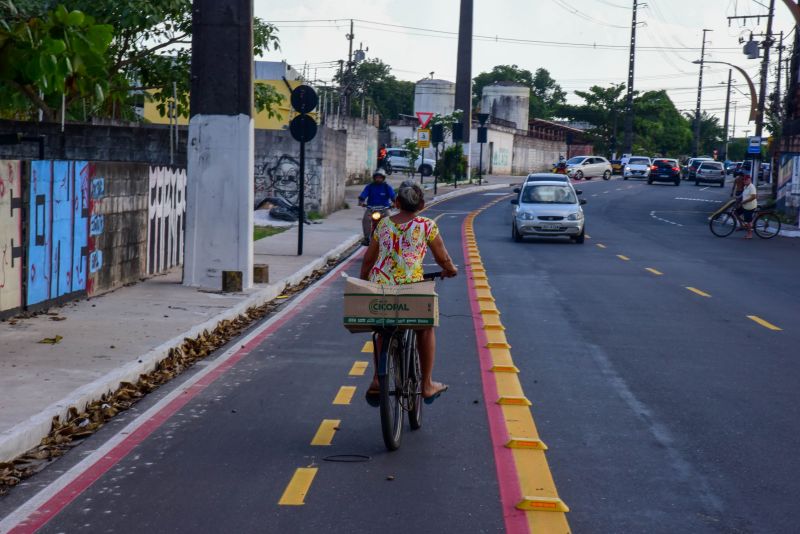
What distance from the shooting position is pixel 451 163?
217 ft

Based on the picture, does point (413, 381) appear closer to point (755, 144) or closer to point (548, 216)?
point (548, 216)

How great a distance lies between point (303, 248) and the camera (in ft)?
76.5

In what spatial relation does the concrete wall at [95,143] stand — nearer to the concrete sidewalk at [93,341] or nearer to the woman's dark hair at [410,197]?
the concrete sidewalk at [93,341]

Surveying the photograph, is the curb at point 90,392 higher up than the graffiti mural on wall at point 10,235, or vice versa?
the graffiti mural on wall at point 10,235

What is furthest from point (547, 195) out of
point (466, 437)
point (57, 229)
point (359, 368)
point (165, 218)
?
point (466, 437)

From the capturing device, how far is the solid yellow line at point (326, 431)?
759 cm

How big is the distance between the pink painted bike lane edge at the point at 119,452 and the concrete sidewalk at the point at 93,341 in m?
0.53

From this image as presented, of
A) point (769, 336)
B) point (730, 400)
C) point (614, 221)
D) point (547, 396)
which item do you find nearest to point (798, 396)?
point (730, 400)

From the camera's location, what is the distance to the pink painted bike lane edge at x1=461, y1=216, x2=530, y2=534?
5.94 metres

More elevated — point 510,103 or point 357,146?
point 510,103

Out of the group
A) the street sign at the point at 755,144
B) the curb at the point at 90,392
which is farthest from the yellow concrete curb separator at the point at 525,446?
the street sign at the point at 755,144

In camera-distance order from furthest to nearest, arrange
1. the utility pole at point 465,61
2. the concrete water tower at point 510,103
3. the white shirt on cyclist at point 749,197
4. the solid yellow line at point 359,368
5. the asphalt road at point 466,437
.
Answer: the concrete water tower at point 510,103 → the utility pole at point 465,61 → the white shirt on cyclist at point 749,197 → the solid yellow line at point 359,368 → the asphalt road at point 466,437

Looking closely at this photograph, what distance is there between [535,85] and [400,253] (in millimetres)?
156818

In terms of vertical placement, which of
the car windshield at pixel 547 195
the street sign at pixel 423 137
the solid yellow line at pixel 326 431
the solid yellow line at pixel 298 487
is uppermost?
the street sign at pixel 423 137
